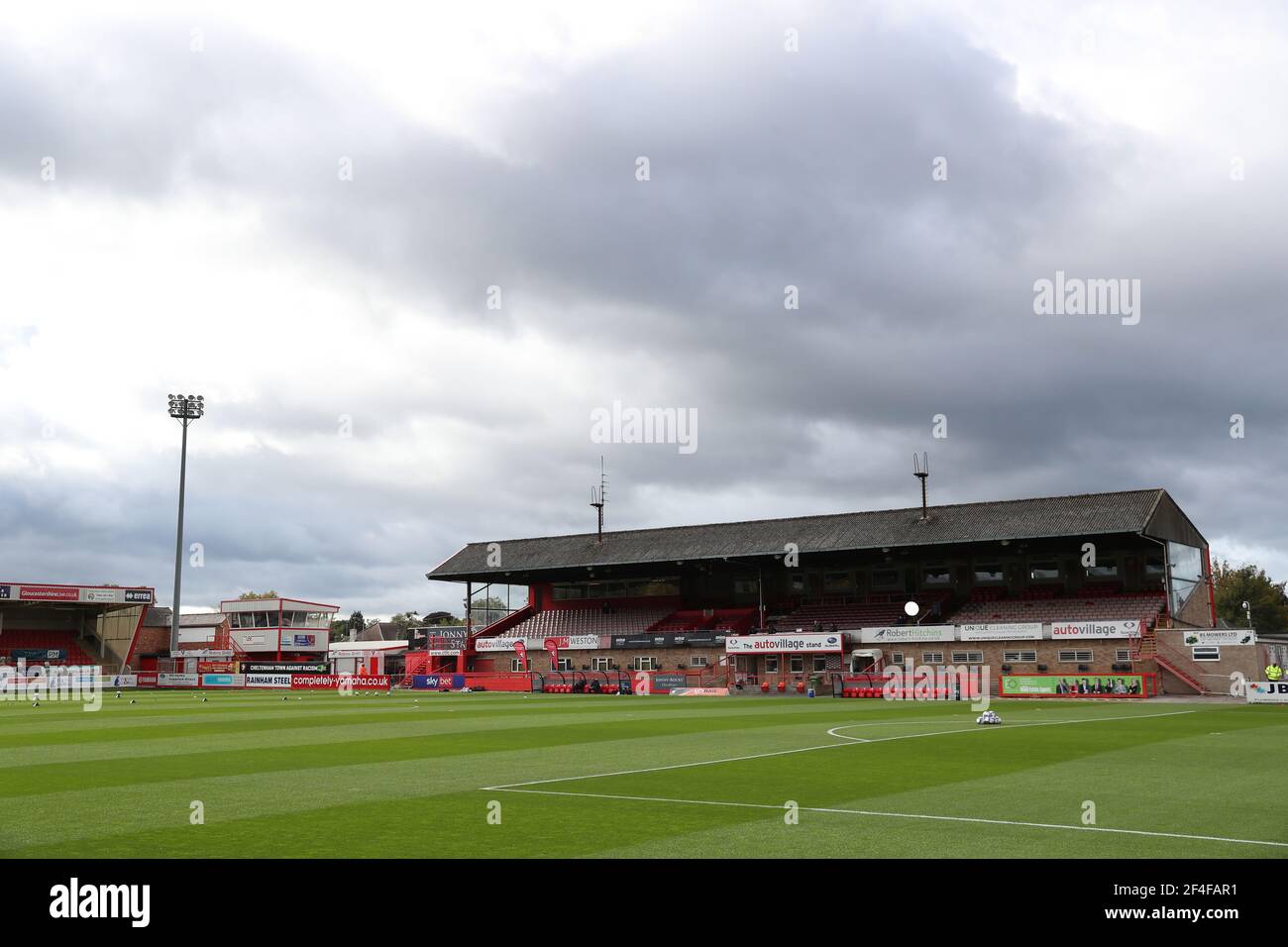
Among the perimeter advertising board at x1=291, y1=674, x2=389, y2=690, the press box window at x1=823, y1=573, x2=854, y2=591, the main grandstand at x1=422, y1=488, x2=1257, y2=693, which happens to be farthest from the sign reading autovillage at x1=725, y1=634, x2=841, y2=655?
the perimeter advertising board at x1=291, y1=674, x2=389, y2=690

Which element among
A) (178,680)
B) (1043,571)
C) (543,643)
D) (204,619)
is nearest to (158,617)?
(204,619)

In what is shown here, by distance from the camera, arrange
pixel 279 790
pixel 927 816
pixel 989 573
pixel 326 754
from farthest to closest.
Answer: pixel 989 573, pixel 326 754, pixel 279 790, pixel 927 816

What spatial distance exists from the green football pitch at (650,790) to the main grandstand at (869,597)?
102ft

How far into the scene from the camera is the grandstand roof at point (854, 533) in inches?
2539

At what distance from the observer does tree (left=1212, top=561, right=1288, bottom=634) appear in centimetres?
13112

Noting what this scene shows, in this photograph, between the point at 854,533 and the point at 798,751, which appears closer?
the point at 798,751

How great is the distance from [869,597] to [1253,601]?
256ft

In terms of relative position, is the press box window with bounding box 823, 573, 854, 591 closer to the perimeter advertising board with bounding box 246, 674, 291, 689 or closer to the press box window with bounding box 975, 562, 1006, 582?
the press box window with bounding box 975, 562, 1006, 582

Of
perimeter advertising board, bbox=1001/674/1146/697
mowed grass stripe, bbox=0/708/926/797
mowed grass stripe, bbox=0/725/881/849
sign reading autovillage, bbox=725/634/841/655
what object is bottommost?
perimeter advertising board, bbox=1001/674/1146/697
